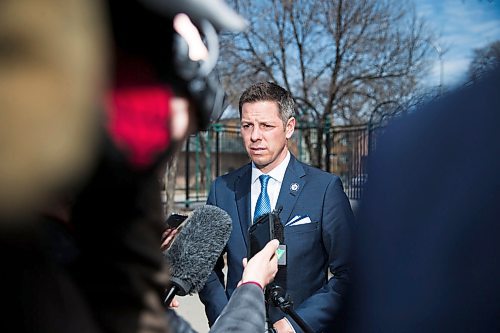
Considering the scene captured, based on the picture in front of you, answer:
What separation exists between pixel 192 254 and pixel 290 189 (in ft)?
3.55

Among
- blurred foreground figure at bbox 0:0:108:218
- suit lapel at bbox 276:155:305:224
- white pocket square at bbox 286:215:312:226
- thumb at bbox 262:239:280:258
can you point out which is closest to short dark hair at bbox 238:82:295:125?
suit lapel at bbox 276:155:305:224

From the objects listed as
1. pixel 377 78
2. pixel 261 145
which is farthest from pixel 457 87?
pixel 377 78

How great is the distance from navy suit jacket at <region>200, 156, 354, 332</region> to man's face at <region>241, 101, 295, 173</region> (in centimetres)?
11

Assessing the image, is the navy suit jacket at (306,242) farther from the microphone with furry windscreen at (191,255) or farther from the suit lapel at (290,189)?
the microphone with furry windscreen at (191,255)

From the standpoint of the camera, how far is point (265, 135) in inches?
96.2

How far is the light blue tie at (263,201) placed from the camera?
237cm

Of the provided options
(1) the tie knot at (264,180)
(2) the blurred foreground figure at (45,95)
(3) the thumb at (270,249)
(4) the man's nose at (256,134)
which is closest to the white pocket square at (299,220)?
(1) the tie knot at (264,180)

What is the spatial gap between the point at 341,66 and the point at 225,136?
3.06 m

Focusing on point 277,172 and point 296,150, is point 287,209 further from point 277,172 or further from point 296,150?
point 296,150

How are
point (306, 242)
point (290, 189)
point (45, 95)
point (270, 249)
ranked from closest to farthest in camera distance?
point (45, 95), point (270, 249), point (306, 242), point (290, 189)

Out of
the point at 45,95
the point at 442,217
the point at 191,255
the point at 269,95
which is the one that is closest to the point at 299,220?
the point at 269,95

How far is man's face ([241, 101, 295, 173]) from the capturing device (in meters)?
2.44

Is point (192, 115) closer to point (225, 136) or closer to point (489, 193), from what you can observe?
point (489, 193)

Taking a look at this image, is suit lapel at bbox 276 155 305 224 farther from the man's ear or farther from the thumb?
the thumb
